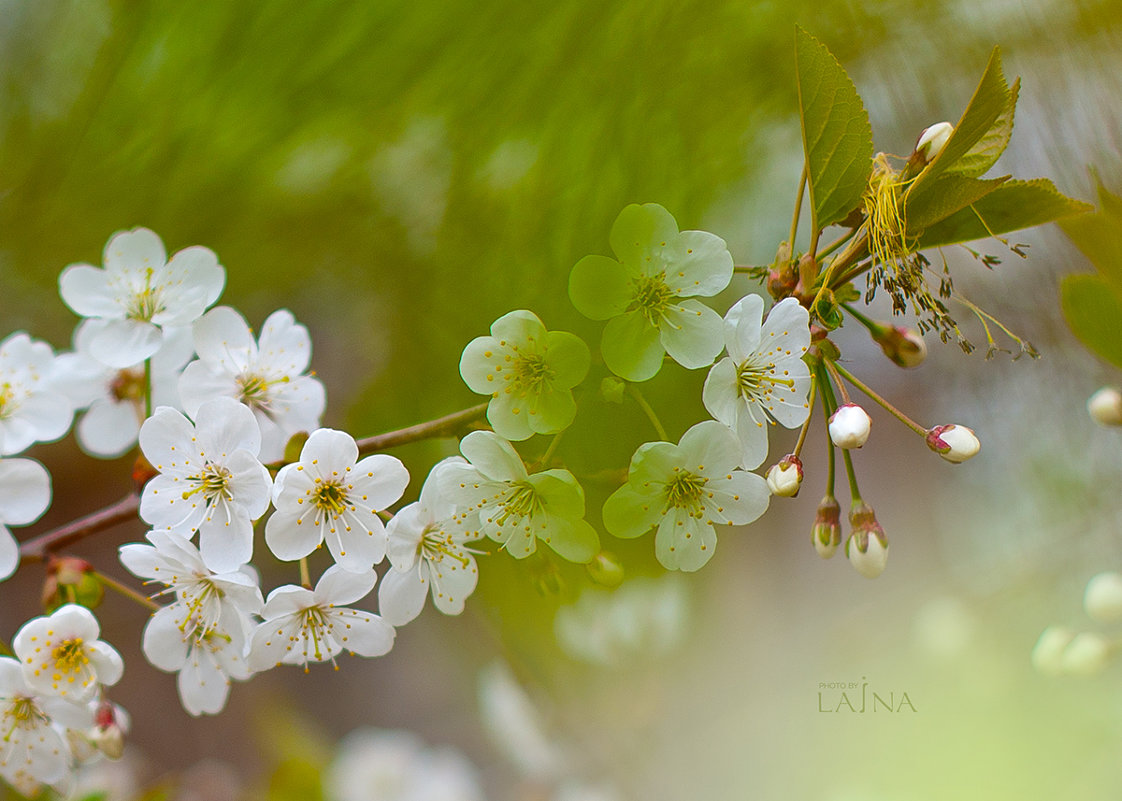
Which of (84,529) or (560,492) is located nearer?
(560,492)

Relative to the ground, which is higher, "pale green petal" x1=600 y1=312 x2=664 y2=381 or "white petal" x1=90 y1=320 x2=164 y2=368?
"pale green petal" x1=600 y1=312 x2=664 y2=381

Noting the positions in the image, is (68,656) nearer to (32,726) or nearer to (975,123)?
(32,726)

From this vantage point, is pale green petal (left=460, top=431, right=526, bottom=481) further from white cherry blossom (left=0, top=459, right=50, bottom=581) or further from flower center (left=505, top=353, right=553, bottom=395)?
white cherry blossom (left=0, top=459, right=50, bottom=581)

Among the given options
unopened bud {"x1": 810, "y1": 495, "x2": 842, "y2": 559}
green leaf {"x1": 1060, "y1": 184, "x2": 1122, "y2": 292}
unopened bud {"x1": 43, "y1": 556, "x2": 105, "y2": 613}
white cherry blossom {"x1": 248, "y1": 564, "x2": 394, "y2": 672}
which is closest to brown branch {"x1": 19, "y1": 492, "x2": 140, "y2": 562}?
unopened bud {"x1": 43, "y1": 556, "x2": 105, "y2": 613}

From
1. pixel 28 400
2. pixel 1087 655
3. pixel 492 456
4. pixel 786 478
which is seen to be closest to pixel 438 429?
pixel 492 456

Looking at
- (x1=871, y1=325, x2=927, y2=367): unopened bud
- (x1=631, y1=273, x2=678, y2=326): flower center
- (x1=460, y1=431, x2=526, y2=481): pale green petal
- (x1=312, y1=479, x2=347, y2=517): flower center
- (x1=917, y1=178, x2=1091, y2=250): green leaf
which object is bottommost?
(x1=312, y1=479, x2=347, y2=517): flower center

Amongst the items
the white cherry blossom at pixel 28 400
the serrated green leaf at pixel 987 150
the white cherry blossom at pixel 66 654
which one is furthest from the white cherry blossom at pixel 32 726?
the serrated green leaf at pixel 987 150

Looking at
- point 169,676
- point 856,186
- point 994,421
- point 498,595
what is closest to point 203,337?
→ point 856,186
